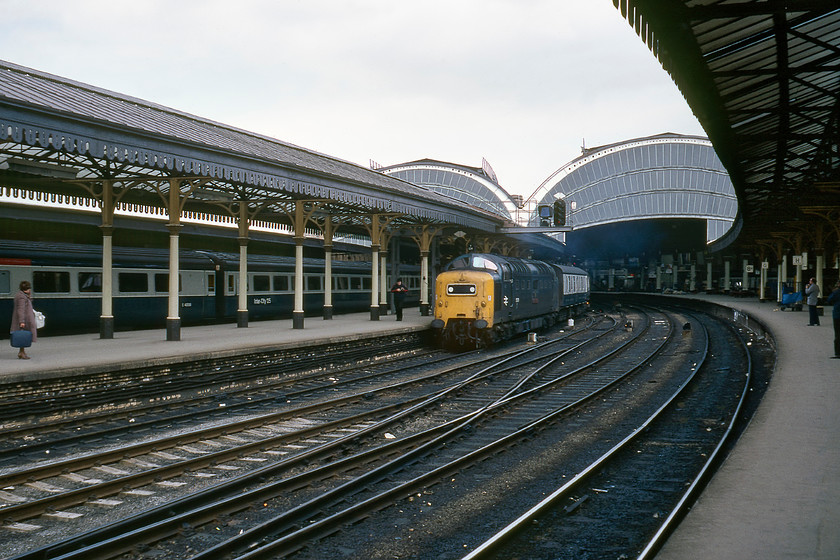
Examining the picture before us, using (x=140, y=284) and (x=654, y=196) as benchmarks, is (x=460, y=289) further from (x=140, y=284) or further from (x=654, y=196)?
(x=654, y=196)

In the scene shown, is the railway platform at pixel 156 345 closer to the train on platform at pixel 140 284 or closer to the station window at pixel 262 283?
the train on platform at pixel 140 284

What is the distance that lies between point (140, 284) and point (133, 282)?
30 centimetres

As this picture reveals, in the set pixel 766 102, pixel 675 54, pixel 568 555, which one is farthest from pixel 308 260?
pixel 568 555

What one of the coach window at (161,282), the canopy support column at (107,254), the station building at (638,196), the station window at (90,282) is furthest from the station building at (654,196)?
the canopy support column at (107,254)

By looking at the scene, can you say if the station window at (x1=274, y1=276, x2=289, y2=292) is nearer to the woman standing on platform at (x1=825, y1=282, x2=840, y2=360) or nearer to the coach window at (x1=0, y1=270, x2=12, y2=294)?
the coach window at (x1=0, y1=270, x2=12, y2=294)

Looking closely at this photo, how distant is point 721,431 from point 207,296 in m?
19.1

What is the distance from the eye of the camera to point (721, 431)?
11.4 meters

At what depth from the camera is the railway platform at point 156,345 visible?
13.6m

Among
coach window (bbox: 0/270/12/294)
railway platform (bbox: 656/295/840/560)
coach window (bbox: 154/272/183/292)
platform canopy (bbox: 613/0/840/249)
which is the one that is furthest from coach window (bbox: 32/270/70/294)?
railway platform (bbox: 656/295/840/560)

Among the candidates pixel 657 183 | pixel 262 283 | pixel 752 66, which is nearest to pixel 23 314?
pixel 262 283

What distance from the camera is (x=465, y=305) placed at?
22.7 metres

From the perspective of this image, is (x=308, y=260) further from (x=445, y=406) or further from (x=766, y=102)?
(x=766, y=102)

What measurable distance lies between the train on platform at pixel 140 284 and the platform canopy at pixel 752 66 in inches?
673

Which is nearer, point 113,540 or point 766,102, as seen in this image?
point 113,540
